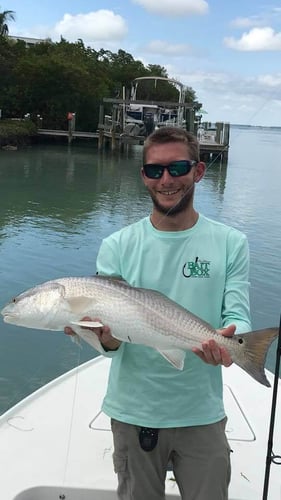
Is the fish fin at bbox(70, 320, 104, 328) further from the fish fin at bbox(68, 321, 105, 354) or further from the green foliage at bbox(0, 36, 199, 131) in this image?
the green foliage at bbox(0, 36, 199, 131)

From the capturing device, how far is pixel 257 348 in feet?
7.28

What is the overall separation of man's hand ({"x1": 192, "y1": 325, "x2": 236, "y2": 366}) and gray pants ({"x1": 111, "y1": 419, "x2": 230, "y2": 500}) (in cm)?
38

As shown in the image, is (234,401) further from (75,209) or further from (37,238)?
(75,209)

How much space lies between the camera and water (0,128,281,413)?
7.49 meters

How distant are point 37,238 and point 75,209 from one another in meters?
5.52

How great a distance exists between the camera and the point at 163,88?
Result: 74.2 m

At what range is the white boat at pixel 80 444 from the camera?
3158 mm

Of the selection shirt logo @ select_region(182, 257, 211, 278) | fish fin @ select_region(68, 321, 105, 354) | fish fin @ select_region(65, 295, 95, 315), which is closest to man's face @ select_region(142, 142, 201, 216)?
shirt logo @ select_region(182, 257, 211, 278)

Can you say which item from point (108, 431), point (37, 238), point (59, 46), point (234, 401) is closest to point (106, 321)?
point (108, 431)

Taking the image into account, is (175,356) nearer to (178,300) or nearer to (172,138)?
(178,300)

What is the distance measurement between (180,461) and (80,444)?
1.31m

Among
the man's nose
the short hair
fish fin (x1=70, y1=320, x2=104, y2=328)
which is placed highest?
the short hair

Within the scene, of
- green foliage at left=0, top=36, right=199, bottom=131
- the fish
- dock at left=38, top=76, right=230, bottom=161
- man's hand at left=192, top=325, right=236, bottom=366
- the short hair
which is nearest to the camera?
man's hand at left=192, top=325, right=236, bottom=366

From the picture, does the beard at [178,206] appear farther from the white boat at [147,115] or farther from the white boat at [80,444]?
the white boat at [147,115]
